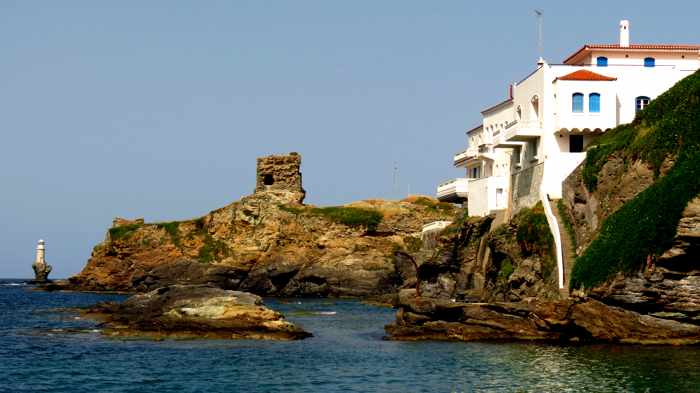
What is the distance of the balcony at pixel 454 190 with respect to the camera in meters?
91.3

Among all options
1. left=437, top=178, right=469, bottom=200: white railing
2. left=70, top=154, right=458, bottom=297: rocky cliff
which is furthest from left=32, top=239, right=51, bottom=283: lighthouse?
left=437, top=178, right=469, bottom=200: white railing

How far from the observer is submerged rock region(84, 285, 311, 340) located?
53.5m

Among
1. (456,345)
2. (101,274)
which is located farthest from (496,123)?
(101,274)

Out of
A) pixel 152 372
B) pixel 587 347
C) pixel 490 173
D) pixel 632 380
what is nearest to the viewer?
pixel 632 380

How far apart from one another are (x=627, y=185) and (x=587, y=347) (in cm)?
1304

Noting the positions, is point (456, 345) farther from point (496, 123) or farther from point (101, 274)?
point (101, 274)

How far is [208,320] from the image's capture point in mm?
53844

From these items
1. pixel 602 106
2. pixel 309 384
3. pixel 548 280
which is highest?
pixel 602 106

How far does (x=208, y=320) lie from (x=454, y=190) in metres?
42.5

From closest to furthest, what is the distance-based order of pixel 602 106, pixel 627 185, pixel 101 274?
1. pixel 627 185
2. pixel 602 106
3. pixel 101 274

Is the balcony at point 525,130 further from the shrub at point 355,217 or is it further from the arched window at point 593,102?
the shrub at point 355,217

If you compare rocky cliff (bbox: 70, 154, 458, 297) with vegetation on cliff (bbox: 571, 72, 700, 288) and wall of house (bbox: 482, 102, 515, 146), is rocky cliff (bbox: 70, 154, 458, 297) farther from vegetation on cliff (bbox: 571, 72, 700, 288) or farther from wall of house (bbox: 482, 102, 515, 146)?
vegetation on cliff (bbox: 571, 72, 700, 288)

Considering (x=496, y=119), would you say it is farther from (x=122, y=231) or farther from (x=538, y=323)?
(x=122, y=231)

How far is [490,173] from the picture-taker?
87500mm
